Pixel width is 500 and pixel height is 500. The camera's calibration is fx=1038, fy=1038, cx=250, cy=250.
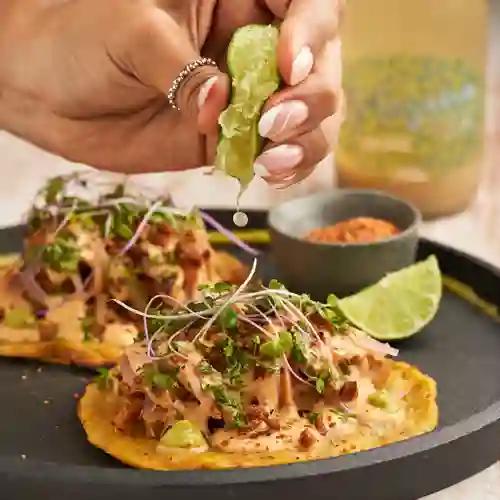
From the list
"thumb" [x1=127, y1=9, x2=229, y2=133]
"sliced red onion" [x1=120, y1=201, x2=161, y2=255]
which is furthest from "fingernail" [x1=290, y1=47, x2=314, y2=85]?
"sliced red onion" [x1=120, y1=201, x2=161, y2=255]

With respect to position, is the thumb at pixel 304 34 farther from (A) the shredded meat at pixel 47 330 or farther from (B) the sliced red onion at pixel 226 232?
(A) the shredded meat at pixel 47 330

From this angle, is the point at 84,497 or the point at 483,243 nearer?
the point at 84,497

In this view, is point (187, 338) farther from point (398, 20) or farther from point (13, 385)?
point (398, 20)

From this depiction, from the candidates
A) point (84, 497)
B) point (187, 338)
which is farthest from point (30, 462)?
Result: point (187, 338)

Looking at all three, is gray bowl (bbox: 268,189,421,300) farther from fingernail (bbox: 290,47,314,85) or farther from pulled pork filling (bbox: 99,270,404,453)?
fingernail (bbox: 290,47,314,85)

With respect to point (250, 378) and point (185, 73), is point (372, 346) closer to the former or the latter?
point (250, 378)

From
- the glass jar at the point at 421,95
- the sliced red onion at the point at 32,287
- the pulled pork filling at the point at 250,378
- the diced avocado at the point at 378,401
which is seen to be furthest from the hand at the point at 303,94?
the glass jar at the point at 421,95
